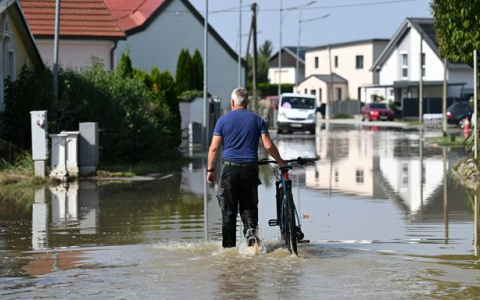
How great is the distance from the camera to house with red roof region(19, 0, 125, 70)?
44656 mm

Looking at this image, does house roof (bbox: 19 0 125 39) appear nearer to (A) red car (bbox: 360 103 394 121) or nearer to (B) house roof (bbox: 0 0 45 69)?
(B) house roof (bbox: 0 0 45 69)

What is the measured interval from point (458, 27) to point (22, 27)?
14.0m

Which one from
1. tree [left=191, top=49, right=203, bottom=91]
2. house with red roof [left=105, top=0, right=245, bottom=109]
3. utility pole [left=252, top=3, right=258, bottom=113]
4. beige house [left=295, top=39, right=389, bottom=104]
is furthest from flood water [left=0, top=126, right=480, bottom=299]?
beige house [left=295, top=39, right=389, bottom=104]

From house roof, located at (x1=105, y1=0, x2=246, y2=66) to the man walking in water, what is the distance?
47.6 m

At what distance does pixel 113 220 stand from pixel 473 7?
366 inches

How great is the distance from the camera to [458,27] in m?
22.3

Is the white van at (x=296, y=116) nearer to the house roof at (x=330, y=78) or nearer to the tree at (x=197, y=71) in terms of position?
the tree at (x=197, y=71)

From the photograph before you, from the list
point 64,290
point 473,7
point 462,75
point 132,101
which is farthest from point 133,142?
point 462,75

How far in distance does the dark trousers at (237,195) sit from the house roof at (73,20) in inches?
1302

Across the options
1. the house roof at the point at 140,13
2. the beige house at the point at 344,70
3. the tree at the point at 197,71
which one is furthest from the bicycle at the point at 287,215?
the beige house at the point at 344,70

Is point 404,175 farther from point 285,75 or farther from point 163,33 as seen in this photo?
point 285,75

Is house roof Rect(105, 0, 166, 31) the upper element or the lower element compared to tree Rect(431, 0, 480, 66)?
upper

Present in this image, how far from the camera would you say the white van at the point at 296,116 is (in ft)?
185

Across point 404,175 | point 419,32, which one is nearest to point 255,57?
point 419,32
